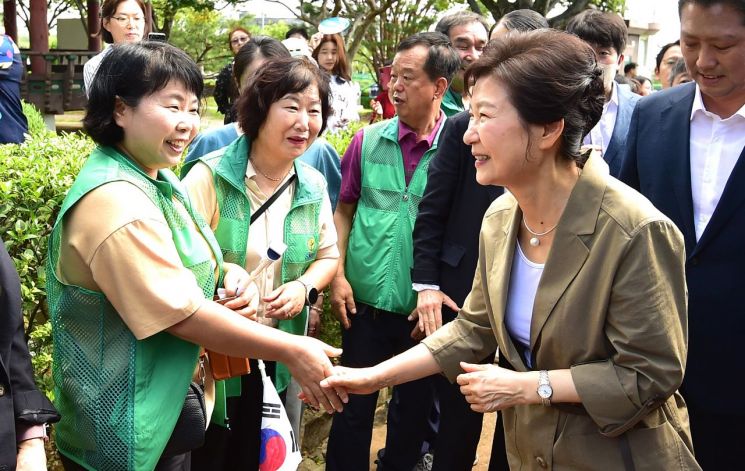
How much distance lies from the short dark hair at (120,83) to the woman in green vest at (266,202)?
781 millimetres

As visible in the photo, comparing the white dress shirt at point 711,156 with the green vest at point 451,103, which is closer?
the white dress shirt at point 711,156

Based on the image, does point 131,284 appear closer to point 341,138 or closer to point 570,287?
point 570,287

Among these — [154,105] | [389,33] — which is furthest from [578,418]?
[389,33]

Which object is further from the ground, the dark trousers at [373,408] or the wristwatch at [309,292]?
the wristwatch at [309,292]

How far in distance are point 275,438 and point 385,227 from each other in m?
1.29

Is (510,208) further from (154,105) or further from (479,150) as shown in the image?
(154,105)

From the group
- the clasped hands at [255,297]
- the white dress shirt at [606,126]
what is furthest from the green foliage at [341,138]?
the clasped hands at [255,297]

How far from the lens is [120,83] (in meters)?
2.72

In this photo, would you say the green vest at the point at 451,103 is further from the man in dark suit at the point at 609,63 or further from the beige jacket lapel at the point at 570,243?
the beige jacket lapel at the point at 570,243

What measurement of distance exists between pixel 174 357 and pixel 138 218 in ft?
1.59

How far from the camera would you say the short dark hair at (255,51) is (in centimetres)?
452

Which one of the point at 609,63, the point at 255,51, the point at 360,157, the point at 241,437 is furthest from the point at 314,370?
the point at 609,63

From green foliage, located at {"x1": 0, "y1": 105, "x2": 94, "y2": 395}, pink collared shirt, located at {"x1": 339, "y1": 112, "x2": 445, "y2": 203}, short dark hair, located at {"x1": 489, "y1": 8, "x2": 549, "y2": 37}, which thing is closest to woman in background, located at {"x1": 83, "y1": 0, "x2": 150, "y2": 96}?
green foliage, located at {"x1": 0, "y1": 105, "x2": 94, "y2": 395}

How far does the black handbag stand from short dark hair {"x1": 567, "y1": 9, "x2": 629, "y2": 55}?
2.94 m
